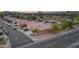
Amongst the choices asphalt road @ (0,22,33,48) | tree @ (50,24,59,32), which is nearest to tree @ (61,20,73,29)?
tree @ (50,24,59,32)

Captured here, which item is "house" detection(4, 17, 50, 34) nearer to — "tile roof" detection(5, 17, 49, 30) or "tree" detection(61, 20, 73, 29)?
"tile roof" detection(5, 17, 49, 30)

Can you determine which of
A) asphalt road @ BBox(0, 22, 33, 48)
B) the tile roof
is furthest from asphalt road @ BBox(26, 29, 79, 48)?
the tile roof

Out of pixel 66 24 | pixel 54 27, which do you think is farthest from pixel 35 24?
pixel 66 24

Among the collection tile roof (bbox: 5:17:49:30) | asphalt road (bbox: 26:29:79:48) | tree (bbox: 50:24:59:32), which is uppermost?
Answer: tile roof (bbox: 5:17:49:30)

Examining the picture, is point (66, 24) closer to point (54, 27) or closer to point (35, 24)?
point (54, 27)

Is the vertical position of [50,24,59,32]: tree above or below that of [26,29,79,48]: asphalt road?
above

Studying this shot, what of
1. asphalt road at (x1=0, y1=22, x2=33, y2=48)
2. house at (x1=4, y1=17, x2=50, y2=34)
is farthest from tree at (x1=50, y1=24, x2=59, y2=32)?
asphalt road at (x1=0, y1=22, x2=33, y2=48)

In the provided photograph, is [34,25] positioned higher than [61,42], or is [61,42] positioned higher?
[34,25]

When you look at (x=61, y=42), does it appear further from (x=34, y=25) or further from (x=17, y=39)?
(x=17, y=39)

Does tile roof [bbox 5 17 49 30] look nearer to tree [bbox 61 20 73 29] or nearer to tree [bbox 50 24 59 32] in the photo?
tree [bbox 50 24 59 32]
